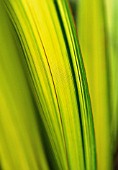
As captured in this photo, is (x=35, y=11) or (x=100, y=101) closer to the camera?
(x=35, y=11)

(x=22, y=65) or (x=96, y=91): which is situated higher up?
(x=22, y=65)

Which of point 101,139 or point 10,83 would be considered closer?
point 10,83

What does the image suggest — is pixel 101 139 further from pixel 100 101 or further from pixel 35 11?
pixel 35 11

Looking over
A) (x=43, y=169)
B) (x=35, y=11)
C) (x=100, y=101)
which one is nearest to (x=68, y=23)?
(x=35, y=11)

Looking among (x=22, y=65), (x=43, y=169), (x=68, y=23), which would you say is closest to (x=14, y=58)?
(x=22, y=65)

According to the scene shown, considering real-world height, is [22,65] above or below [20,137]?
above

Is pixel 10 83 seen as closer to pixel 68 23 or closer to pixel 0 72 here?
pixel 0 72

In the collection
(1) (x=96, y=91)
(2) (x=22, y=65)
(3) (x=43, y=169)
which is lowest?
(3) (x=43, y=169)

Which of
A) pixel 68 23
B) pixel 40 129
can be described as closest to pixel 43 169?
pixel 40 129
